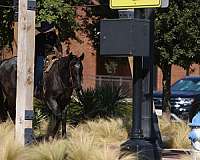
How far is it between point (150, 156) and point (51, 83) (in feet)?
17.8

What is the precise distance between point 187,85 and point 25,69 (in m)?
16.0

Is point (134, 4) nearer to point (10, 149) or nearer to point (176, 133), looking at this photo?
point (10, 149)

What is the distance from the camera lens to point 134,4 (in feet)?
31.2

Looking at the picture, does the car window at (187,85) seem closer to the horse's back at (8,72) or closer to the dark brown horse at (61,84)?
the horse's back at (8,72)

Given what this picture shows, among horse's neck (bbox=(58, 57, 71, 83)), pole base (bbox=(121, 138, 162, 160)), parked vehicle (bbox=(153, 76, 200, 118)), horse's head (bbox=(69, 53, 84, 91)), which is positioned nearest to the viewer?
pole base (bbox=(121, 138, 162, 160))

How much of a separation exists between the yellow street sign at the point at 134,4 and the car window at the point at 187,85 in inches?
612

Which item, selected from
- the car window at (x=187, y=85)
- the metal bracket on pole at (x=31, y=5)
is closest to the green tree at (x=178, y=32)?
the metal bracket on pole at (x=31, y=5)

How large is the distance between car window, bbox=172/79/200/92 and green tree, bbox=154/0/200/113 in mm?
8148

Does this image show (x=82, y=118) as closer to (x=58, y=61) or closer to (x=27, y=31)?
(x=58, y=61)

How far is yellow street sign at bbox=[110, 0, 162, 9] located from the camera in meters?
9.39

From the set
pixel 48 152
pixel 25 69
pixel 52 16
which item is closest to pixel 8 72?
pixel 52 16

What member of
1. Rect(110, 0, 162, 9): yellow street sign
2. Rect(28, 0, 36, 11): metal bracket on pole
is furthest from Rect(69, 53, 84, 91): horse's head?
Rect(110, 0, 162, 9): yellow street sign

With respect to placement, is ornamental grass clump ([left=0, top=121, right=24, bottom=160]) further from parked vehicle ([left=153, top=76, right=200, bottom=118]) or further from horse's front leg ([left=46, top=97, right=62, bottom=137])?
parked vehicle ([left=153, top=76, right=200, bottom=118])

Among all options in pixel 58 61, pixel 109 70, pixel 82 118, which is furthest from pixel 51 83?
pixel 109 70
